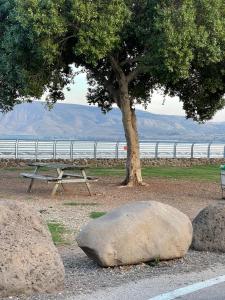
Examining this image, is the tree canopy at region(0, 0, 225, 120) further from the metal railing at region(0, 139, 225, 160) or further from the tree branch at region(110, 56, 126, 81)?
the metal railing at region(0, 139, 225, 160)

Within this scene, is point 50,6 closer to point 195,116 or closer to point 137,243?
point 137,243

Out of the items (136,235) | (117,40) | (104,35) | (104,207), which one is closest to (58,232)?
(136,235)

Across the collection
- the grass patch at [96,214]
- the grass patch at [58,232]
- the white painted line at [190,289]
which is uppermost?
the white painted line at [190,289]

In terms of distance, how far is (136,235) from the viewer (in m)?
8.23

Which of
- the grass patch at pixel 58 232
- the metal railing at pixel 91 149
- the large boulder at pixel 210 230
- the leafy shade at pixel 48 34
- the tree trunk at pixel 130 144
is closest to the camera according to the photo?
the large boulder at pixel 210 230

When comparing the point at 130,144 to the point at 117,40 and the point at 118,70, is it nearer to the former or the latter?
the point at 118,70

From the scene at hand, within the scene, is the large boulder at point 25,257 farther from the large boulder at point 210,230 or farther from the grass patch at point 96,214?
the grass patch at point 96,214

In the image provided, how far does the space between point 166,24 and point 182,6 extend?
701 mm

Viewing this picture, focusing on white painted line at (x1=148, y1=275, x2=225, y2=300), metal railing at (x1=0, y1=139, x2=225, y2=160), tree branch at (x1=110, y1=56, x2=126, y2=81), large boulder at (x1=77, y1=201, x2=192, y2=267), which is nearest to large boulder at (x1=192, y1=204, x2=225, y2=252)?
large boulder at (x1=77, y1=201, x2=192, y2=267)

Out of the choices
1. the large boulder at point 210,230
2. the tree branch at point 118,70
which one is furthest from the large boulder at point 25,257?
the tree branch at point 118,70

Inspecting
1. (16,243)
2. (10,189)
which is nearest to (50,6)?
(10,189)

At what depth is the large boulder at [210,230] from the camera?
9.33 meters

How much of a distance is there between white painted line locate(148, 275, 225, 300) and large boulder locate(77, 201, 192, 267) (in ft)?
3.25

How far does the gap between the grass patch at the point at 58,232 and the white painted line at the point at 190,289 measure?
345 cm
